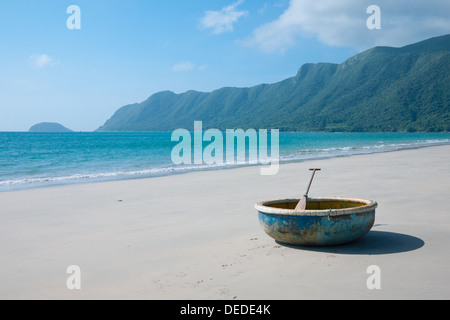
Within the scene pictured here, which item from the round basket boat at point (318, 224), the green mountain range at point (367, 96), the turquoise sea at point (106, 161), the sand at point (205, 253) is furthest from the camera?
the green mountain range at point (367, 96)

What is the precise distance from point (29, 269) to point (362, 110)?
398 feet

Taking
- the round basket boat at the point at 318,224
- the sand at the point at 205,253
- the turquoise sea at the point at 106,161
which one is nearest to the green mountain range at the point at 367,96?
the turquoise sea at the point at 106,161

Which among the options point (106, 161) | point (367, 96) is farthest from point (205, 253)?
point (367, 96)

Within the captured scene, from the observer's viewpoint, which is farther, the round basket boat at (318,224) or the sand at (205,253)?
the round basket boat at (318,224)

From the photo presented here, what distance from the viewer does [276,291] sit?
3.91 meters

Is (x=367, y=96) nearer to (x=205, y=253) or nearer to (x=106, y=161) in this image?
(x=106, y=161)

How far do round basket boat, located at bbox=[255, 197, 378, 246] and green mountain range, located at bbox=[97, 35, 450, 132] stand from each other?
102 metres

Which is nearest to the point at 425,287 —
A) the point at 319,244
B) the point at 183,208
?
the point at 319,244

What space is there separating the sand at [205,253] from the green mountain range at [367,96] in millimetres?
100037

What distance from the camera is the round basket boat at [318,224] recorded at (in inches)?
195

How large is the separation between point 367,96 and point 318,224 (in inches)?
4849

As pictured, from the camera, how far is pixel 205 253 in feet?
17.4

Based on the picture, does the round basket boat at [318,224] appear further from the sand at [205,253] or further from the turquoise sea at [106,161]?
the turquoise sea at [106,161]
